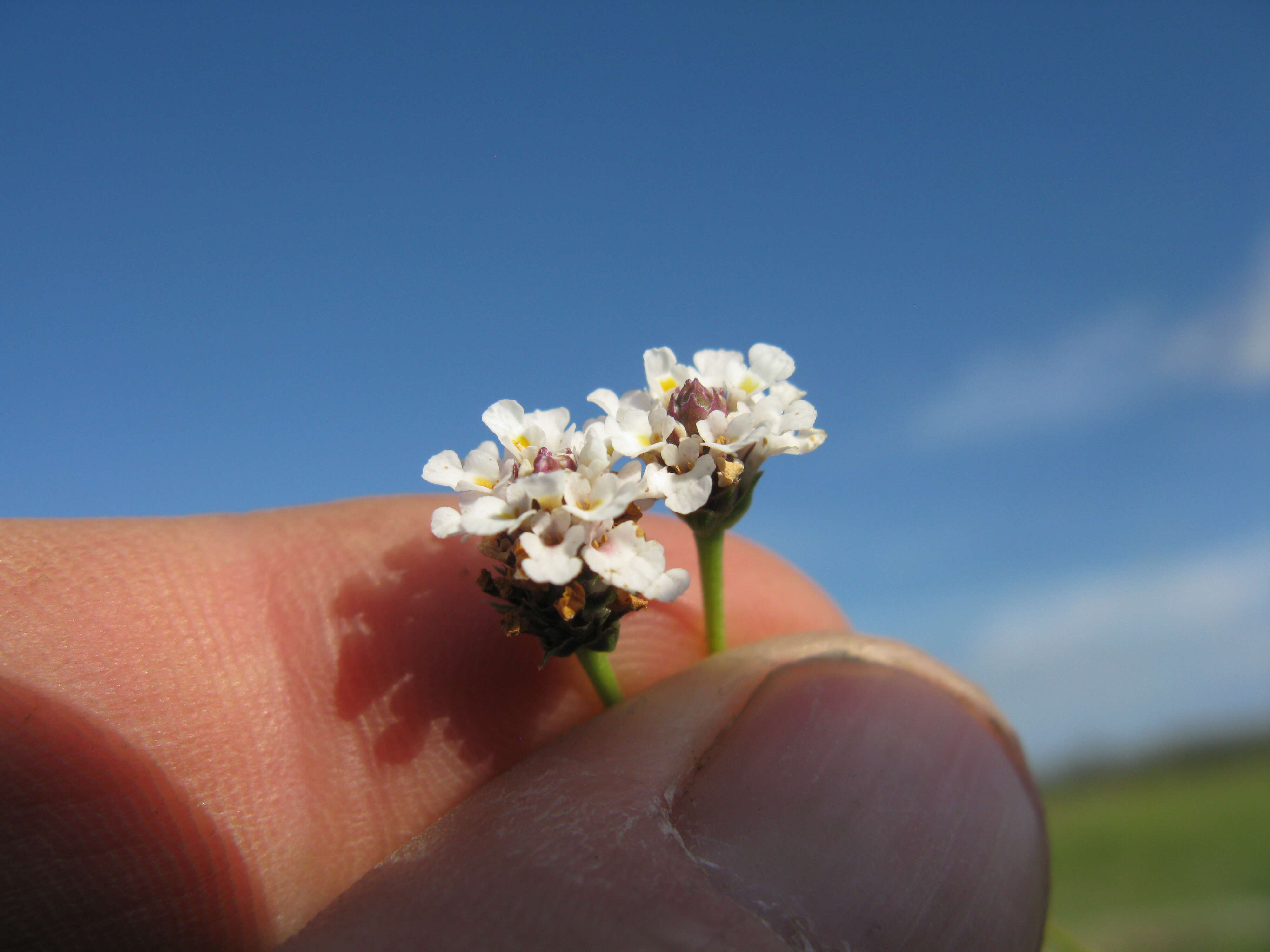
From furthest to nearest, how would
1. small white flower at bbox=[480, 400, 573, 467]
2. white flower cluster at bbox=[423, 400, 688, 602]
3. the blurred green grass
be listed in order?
the blurred green grass
small white flower at bbox=[480, 400, 573, 467]
white flower cluster at bbox=[423, 400, 688, 602]

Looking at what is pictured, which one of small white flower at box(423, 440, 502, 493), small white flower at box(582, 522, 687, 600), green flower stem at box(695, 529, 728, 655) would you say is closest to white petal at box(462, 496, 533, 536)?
small white flower at box(423, 440, 502, 493)

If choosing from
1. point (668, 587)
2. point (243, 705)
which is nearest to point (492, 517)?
point (668, 587)

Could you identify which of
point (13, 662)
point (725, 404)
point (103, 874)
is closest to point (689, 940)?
point (725, 404)

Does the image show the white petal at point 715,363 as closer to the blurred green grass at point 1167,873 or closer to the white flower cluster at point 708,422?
the white flower cluster at point 708,422

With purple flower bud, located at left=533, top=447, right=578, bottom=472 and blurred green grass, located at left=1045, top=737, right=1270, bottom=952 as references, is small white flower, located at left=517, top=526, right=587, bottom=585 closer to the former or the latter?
purple flower bud, located at left=533, top=447, right=578, bottom=472

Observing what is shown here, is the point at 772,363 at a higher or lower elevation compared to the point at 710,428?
higher

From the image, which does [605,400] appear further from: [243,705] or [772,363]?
[243,705]
